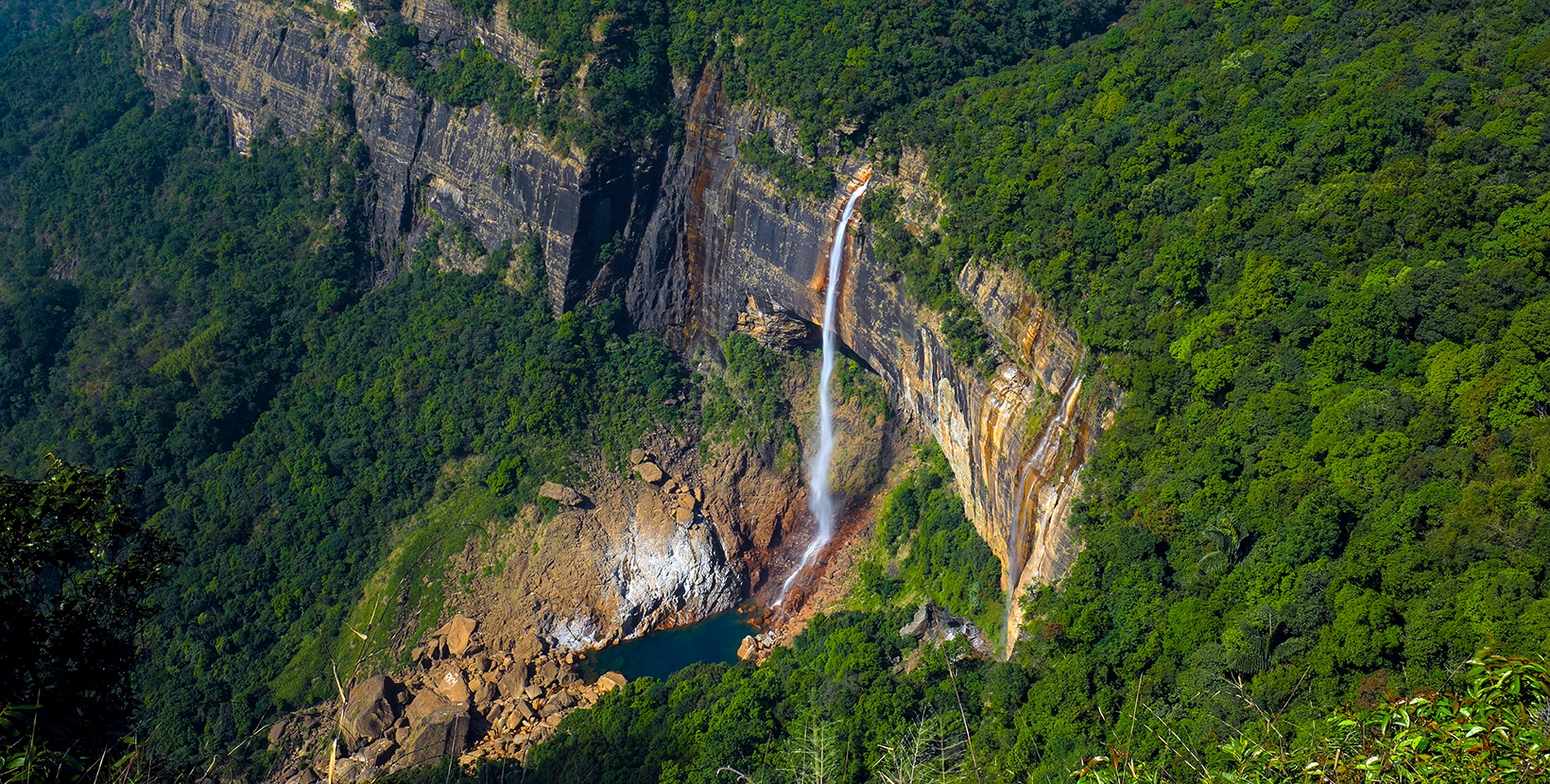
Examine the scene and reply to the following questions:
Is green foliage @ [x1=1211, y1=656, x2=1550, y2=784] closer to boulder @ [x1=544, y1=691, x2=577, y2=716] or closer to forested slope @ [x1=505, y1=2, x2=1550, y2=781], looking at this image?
forested slope @ [x1=505, y1=2, x2=1550, y2=781]

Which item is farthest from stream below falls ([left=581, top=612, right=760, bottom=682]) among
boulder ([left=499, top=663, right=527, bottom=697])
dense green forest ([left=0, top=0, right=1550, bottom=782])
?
dense green forest ([left=0, top=0, right=1550, bottom=782])

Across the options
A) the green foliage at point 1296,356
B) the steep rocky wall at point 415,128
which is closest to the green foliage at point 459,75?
the steep rocky wall at point 415,128

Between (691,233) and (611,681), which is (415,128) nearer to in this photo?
(691,233)

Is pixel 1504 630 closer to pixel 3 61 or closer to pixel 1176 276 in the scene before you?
pixel 1176 276

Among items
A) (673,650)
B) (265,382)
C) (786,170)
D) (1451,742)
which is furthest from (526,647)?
(1451,742)

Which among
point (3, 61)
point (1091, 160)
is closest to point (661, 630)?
point (1091, 160)
